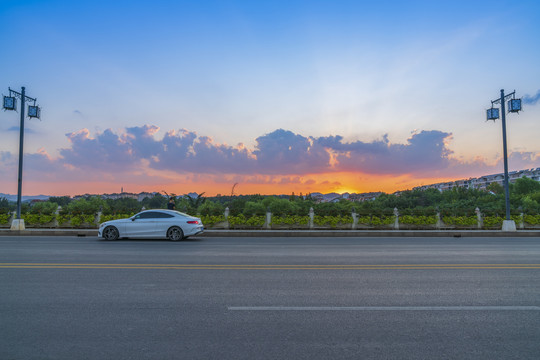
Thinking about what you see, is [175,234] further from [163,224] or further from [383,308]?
[383,308]

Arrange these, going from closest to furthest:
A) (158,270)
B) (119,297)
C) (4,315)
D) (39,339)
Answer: (39,339)
(4,315)
(119,297)
(158,270)

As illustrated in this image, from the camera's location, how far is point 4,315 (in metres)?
4.98

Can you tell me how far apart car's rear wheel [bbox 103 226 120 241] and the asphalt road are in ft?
24.8

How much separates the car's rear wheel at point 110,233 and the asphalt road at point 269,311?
7.57 metres

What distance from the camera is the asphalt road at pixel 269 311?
385cm

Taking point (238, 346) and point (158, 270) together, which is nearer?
point (238, 346)

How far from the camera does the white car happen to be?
16.5 metres

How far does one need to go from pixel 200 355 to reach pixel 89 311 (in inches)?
91.8

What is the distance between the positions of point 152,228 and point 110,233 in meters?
1.93

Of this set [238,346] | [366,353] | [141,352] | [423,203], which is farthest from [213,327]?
[423,203]

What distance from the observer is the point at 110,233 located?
54.6ft

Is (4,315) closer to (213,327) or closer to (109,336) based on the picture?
(109,336)

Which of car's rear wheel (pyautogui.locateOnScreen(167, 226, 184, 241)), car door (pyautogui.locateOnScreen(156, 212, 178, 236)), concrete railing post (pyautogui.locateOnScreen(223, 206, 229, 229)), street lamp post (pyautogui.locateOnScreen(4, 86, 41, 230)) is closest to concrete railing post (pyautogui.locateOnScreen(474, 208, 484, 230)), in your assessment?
concrete railing post (pyautogui.locateOnScreen(223, 206, 229, 229))

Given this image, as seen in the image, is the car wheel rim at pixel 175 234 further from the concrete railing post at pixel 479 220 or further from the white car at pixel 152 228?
the concrete railing post at pixel 479 220
